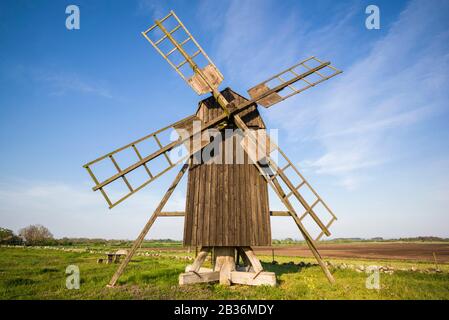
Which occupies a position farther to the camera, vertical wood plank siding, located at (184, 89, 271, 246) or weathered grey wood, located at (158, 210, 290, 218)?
weathered grey wood, located at (158, 210, 290, 218)

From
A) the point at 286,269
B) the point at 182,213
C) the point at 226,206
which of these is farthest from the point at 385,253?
the point at 182,213

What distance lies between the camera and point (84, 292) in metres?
8.71

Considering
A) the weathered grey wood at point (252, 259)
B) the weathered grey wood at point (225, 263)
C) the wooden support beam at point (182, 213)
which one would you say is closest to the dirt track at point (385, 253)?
the wooden support beam at point (182, 213)

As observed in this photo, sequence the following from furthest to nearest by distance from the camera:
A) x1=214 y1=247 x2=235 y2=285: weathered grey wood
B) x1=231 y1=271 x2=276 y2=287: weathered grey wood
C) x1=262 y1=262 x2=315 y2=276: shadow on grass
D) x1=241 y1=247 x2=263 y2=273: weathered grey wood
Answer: x1=262 y1=262 x2=315 y2=276: shadow on grass, x1=214 y1=247 x2=235 y2=285: weathered grey wood, x1=241 y1=247 x2=263 y2=273: weathered grey wood, x1=231 y1=271 x2=276 y2=287: weathered grey wood

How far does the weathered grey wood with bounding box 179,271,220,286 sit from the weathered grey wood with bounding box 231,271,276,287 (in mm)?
672

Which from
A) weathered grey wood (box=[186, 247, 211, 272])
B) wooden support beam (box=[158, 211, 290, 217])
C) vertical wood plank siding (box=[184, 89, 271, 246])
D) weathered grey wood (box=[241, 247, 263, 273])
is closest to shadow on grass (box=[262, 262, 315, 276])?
weathered grey wood (box=[241, 247, 263, 273])

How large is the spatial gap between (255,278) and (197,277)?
2052 millimetres

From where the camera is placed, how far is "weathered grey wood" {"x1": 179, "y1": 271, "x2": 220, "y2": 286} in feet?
31.3

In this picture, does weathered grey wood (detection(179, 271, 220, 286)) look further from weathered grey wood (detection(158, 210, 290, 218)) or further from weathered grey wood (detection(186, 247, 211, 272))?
weathered grey wood (detection(158, 210, 290, 218))

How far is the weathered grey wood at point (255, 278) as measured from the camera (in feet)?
30.6

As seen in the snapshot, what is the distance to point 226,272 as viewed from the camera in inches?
404

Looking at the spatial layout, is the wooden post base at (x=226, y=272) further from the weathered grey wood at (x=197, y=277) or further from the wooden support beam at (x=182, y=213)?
the wooden support beam at (x=182, y=213)

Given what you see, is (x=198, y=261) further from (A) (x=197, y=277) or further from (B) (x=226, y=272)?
(B) (x=226, y=272)

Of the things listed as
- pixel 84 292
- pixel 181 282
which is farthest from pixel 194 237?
pixel 84 292
